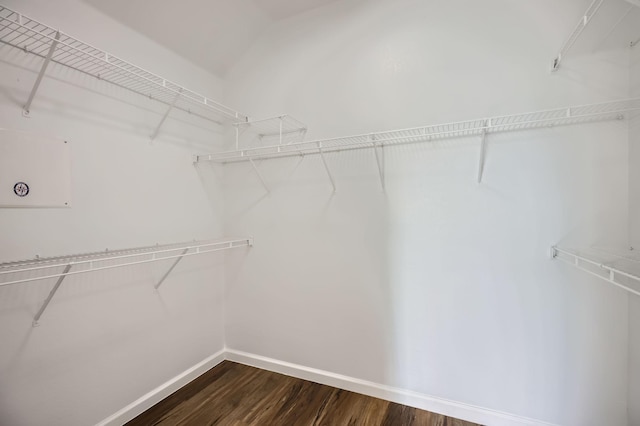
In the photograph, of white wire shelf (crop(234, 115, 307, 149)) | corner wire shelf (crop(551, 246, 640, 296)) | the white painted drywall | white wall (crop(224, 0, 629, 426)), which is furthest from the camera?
white wire shelf (crop(234, 115, 307, 149))

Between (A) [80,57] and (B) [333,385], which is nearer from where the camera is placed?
(A) [80,57]

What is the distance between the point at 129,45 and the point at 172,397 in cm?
227

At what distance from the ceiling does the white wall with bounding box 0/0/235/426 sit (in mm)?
86

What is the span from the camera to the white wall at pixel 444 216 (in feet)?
4.79

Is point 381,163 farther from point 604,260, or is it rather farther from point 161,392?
point 161,392

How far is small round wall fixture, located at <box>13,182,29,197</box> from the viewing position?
1264 mm

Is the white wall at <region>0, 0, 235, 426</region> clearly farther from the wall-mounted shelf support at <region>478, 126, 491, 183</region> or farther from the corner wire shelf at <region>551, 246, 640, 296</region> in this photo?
the corner wire shelf at <region>551, 246, 640, 296</region>

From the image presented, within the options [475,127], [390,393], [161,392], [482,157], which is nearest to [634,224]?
[482,157]

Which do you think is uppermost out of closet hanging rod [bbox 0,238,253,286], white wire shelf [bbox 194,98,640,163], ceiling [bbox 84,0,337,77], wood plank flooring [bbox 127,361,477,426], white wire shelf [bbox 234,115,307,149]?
ceiling [bbox 84,0,337,77]

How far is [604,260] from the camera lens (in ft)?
4.18

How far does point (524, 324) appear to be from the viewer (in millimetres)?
1567

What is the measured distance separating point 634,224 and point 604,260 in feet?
0.90

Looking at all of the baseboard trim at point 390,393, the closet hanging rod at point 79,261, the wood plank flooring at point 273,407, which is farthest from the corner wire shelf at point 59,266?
the baseboard trim at point 390,393

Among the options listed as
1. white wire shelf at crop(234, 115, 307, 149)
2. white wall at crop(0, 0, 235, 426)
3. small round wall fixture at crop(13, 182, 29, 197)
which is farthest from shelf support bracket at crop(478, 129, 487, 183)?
small round wall fixture at crop(13, 182, 29, 197)
